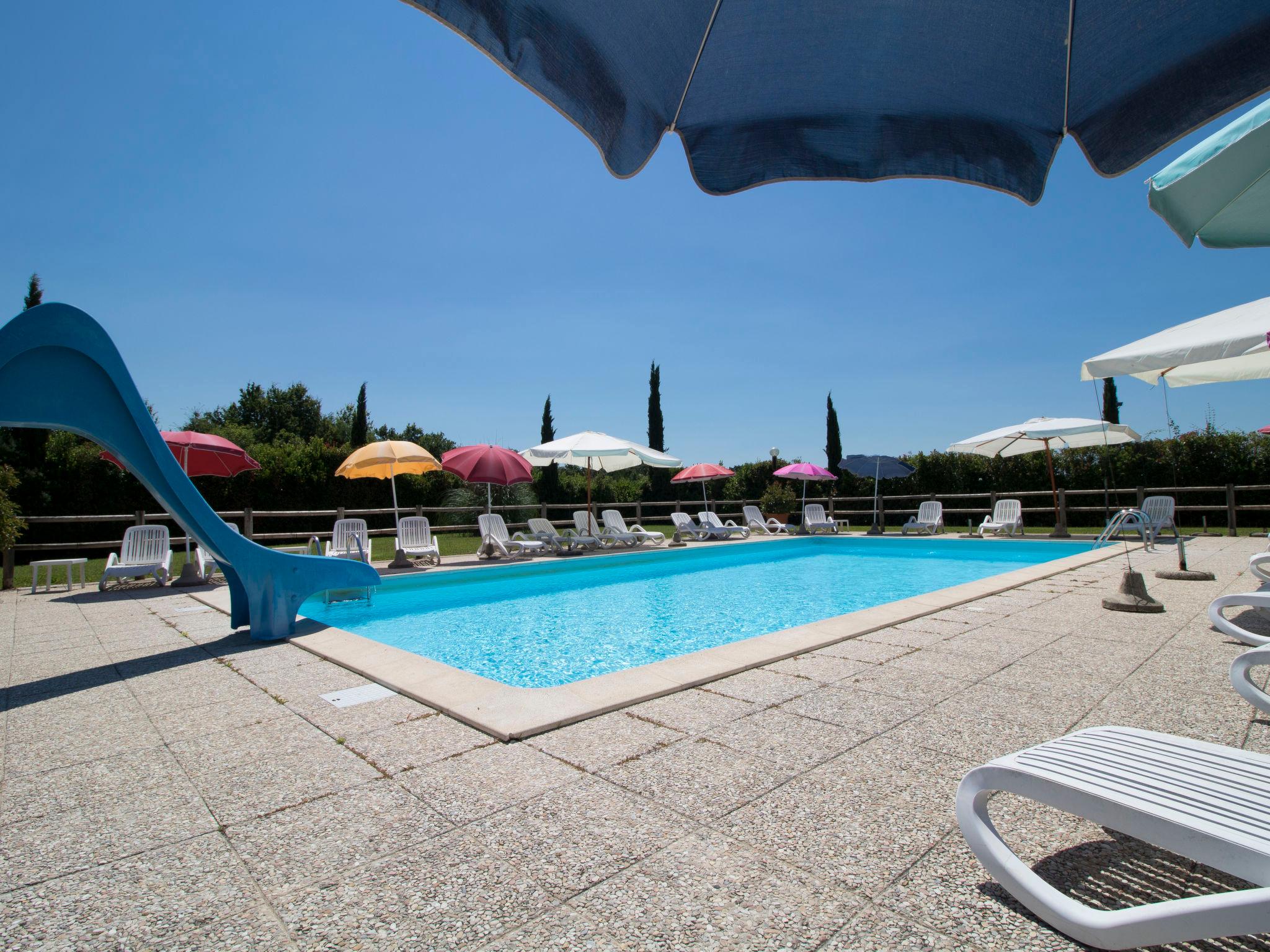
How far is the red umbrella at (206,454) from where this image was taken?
8.81 m

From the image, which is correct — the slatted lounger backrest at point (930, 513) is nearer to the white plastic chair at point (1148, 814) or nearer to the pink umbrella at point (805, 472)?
the pink umbrella at point (805, 472)

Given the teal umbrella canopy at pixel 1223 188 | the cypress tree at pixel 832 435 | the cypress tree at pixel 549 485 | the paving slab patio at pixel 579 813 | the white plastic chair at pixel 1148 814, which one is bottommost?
the paving slab patio at pixel 579 813

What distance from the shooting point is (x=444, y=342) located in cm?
2186

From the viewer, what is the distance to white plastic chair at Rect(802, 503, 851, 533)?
16.3 meters

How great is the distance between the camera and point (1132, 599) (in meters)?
5.37

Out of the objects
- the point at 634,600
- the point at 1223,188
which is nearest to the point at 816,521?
the point at 634,600

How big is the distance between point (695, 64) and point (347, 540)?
1012cm

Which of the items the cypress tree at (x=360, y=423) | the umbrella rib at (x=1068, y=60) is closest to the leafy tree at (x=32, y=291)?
the cypress tree at (x=360, y=423)

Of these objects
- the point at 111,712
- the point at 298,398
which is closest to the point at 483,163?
the point at 111,712

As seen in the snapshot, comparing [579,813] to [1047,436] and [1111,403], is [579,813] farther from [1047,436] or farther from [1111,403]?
[1111,403]

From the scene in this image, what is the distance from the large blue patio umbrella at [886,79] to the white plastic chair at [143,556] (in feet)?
30.9

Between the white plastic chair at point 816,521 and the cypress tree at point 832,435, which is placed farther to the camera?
the cypress tree at point 832,435

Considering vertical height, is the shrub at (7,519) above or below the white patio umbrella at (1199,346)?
below

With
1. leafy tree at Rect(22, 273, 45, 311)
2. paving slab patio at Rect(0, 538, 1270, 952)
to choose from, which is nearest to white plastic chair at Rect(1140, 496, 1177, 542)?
paving slab patio at Rect(0, 538, 1270, 952)
